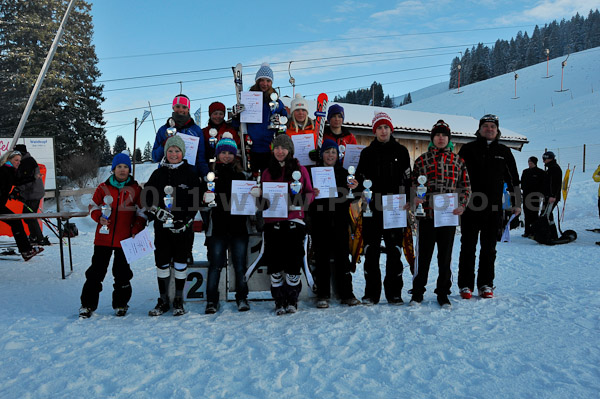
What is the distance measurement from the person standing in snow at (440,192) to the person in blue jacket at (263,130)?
6.29 ft

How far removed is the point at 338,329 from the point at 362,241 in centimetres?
128

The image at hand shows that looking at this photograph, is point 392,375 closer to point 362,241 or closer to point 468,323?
point 468,323

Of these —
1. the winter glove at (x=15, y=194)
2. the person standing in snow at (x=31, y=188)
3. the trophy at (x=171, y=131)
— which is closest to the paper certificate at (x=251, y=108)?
the trophy at (x=171, y=131)

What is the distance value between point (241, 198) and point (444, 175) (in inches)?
92.0

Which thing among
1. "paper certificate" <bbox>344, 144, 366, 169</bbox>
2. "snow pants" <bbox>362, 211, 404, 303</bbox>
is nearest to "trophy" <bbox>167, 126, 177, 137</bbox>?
"paper certificate" <bbox>344, 144, 366, 169</bbox>

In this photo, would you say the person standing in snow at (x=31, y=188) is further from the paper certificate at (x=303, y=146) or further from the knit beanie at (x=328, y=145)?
the knit beanie at (x=328, y=145)

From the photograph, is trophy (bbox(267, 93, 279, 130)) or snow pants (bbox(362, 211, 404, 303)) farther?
trophy (bbox(267, 93, 279, 130))

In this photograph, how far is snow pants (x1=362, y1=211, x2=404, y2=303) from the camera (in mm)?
4531

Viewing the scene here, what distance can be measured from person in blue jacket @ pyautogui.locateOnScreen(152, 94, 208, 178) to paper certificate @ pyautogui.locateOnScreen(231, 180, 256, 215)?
689 millimetres

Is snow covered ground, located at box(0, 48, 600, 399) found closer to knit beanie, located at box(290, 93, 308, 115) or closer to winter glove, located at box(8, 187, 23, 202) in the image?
knit beanie, located at box(290, 93, 308, 115)

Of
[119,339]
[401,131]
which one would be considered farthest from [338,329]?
[401,131]

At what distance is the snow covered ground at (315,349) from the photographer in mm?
2660

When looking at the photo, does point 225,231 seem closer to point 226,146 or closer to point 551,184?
→ point 226,146

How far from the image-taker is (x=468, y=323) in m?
3.86
